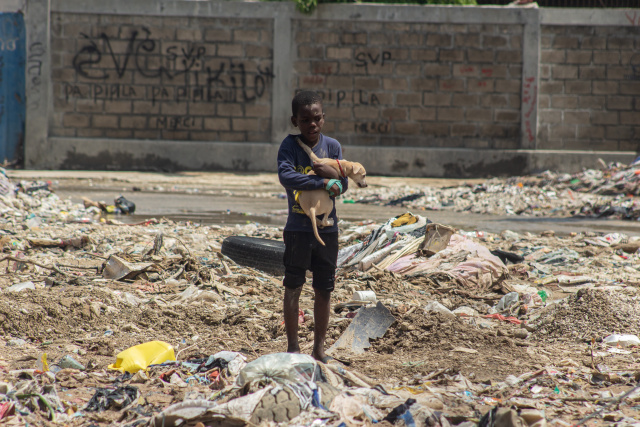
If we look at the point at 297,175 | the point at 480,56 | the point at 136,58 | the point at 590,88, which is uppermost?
the point at 480,56

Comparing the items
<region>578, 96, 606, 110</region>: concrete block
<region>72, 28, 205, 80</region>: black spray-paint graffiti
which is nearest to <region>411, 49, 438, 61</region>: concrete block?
<region>578, 96, 606, 110</region>: concrete block

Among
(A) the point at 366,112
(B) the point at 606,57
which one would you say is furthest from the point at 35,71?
(B) the point at 606,57

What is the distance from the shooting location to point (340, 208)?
10297 mm

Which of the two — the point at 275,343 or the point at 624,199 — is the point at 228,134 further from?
the point at 275,343

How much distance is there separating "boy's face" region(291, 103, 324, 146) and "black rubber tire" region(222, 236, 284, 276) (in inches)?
89.3

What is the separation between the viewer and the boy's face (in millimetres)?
3498

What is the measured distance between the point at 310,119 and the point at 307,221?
539mm

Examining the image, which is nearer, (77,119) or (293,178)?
(293,178)

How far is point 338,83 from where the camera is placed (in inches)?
581

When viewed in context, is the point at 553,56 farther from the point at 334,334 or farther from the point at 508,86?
the point at 334,334

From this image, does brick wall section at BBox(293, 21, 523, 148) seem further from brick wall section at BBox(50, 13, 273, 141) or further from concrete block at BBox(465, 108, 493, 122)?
brick wall section at BBox(50, 13, 273, 141)

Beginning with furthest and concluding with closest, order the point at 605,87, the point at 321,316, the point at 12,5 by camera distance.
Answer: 1. the point at 605,87
2. the point at 12,5
3. the point at 321,316

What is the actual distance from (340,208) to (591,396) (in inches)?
286

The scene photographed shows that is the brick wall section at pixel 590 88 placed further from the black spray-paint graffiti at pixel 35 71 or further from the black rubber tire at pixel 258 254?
the black spray-paint graffiti at pixel 35 71
